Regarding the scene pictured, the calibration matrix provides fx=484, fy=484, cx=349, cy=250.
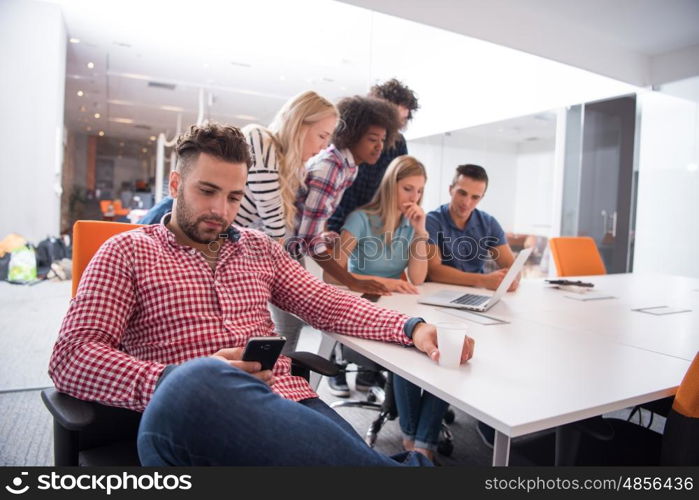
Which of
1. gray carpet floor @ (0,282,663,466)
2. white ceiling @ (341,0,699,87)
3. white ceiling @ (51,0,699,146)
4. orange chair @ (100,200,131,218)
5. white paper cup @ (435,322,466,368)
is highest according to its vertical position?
white ceiling @ (341,0,699,87)

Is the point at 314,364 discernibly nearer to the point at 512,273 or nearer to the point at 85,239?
the point at 85,239

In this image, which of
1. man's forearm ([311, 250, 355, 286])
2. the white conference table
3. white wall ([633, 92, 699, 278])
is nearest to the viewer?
the white conference table

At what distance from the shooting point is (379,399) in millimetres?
2617

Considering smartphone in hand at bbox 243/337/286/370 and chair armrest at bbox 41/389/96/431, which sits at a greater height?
smartphone in hand at bbox 243/337/286/370

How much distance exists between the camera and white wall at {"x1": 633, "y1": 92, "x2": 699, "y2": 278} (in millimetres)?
4957

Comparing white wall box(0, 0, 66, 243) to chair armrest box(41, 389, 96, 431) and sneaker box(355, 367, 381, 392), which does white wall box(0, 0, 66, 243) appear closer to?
sneaker box(355, 367, 381, 392)

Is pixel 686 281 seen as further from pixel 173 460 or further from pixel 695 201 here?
pixel 173 460

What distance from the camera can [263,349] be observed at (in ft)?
3.44

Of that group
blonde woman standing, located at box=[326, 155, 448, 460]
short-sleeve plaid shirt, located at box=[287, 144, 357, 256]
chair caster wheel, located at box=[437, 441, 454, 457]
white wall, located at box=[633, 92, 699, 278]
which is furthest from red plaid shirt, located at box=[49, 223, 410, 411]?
white wall, located at box=[633, 92, 699, 278]

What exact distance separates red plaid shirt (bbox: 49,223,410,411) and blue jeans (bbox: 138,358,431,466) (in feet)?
0.88

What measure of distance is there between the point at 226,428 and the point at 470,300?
1321 mm

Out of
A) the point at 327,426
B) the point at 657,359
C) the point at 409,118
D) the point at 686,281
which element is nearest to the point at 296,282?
the point at 327,426

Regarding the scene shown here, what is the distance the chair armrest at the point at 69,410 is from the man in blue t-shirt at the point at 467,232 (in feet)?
6.01

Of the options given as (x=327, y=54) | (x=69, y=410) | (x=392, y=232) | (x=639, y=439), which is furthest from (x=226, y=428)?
(x=327, y=54)
